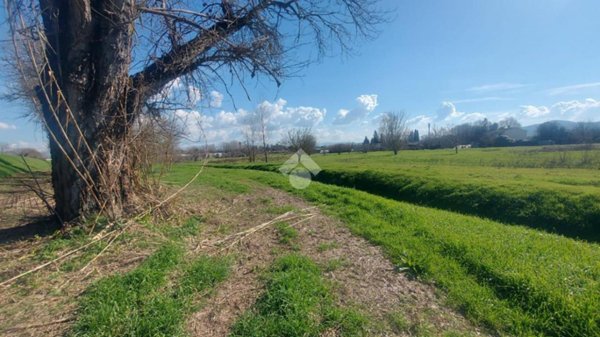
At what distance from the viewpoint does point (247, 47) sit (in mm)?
6082

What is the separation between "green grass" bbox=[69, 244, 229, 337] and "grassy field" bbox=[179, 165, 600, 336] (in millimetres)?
2733

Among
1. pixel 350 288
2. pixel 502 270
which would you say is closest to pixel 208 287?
pixel 350 288

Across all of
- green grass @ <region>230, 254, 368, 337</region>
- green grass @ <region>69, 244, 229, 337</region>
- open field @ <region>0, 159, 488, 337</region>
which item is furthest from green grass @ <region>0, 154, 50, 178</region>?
green grass @ <region>230, 254, 368, 337</region>

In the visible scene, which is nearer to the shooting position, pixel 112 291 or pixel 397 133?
pixel 112 291

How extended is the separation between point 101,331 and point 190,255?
71.8 inches

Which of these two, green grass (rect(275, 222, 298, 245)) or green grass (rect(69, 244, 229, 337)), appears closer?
green grass (rect(69, 244, 229, 337))

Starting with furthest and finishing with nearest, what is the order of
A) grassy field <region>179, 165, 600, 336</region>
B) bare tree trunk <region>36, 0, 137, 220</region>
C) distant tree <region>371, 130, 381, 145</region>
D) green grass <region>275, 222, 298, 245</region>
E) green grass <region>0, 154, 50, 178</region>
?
distant tree <region>371, 130, 381, 145</region> → green grass <region>0, 154, 50, 178</region> → green grass <region>275, 222, 298, 245</region> → bare tree trunk <region>36, 0, 137, 220</region> → grassy field <region>179, 165, 600, 336</region>

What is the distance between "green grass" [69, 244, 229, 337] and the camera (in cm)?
247

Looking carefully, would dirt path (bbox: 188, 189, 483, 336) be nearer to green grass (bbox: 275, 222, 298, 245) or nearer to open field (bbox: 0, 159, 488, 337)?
open field (bbox: 0, 159, 488, 337)

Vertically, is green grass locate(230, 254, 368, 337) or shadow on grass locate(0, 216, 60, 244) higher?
shadow on grass locate(0, 216, 60, 244)

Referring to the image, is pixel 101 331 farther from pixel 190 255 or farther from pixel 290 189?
pixel 290 189

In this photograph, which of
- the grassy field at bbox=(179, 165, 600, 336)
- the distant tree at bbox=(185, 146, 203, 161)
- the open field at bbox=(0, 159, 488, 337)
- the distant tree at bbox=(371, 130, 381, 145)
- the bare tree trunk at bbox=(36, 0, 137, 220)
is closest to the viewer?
the open field at bbox=(0, 159, 488, 337)

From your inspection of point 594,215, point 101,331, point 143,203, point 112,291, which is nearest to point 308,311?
point 101,331

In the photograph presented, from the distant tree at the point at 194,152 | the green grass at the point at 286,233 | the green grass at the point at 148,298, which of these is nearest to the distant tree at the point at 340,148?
the distant tree at the point at 194,152
